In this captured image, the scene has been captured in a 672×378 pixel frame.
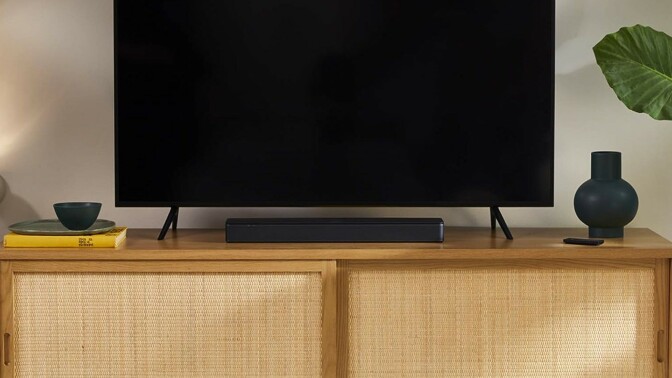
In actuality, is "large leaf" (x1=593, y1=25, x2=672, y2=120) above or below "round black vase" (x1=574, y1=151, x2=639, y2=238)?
above

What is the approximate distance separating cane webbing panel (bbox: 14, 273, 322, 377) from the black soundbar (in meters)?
0.15

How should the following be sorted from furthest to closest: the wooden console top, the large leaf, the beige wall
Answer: the beige wall, the large leaf, the wooden console top

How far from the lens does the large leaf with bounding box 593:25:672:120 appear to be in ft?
8.09

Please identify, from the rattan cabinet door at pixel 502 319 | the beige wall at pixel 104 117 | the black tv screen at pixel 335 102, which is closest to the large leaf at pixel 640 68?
the black tv screen at pixel 335 102

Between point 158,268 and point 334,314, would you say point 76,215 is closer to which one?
point 158,268

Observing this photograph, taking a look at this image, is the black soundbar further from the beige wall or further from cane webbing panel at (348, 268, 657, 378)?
the beige wall

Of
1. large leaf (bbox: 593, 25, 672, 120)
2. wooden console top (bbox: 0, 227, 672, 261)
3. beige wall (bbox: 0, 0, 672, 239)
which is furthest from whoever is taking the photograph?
beige wall (bbox: 0, 0, 672, 239)

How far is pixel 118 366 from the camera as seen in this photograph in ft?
7.88

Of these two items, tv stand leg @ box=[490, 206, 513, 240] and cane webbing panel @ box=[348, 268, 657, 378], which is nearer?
cane webbing panel @ box=[348, 268, 657, 378]

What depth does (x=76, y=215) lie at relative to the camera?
2453mm

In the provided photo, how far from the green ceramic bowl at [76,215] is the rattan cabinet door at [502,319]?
0.72 metres

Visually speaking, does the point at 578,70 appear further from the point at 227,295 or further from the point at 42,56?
the point at 42,56

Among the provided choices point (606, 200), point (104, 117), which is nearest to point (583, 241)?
point (606, 200)

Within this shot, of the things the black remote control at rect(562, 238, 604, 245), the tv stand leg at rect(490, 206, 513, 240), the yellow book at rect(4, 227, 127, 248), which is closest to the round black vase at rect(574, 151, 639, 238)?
the black remote control at rect(562, 238, 604, 245)
